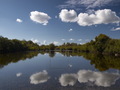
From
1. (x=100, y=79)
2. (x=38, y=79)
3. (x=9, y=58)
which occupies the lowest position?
(x=100, y=79)

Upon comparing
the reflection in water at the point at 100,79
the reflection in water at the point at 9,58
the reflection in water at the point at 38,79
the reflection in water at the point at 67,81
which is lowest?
the reflection in water at the point at 100,79

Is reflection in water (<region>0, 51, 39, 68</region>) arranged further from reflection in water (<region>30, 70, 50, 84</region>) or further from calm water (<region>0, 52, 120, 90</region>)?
reflection in water (<region>30, 70, 50, 84</region>)

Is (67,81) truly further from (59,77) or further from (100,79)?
(100,79)

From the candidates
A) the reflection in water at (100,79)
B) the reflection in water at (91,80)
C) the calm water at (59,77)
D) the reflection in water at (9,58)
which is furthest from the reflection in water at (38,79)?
the reflection in water at (9,58)

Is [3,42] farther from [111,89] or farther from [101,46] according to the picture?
[111,89]

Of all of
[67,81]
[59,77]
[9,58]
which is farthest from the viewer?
[9,58]

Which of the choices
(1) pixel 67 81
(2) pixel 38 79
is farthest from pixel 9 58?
(1) pixel 67 81

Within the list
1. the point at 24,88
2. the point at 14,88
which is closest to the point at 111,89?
the point at 24,88

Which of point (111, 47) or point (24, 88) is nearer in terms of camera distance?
point (24, 88)

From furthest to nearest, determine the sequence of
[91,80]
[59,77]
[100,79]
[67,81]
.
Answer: [59,77]
[100,79]
[91,80]
[67,81]

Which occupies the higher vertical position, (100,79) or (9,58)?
(9,58)

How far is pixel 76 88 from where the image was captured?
56.9 feet

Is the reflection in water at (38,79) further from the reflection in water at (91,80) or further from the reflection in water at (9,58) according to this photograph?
the reflection in water at (9,58)

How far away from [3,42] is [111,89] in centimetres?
8737
